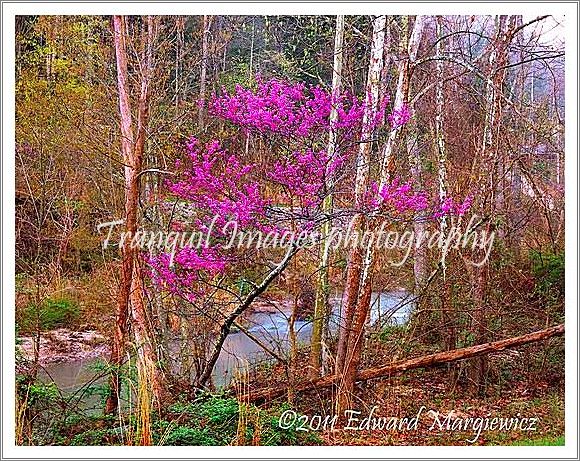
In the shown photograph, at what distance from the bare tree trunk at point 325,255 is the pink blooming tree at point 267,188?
0.10 ft

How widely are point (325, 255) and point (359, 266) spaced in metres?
0.22

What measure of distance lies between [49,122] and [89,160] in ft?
1.08

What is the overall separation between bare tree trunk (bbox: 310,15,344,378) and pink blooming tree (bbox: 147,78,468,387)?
0.03 m

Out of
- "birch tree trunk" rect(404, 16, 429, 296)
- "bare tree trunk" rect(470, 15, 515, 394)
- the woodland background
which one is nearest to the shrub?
the woodland background

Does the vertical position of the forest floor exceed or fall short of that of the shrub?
it falls short

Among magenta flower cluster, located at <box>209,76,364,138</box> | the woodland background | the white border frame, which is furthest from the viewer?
magenta flower cluster, located at <box>209,76,364,138</box>

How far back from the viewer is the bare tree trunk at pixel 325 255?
4125 millimetres

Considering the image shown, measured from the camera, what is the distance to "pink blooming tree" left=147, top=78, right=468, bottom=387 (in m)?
4.12

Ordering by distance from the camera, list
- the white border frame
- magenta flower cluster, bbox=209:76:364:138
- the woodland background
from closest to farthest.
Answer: the white border frame, the woodland background, magenta flower cluster, bbox=209:76:364:138

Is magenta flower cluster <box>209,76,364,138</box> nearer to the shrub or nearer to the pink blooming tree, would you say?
the pink blooming tree

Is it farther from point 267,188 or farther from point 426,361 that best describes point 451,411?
point 267,188

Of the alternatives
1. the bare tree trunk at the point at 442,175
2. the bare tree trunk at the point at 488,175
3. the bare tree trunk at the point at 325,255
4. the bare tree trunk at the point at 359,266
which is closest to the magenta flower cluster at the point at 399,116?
the bare tree trunk at the point at 359,266

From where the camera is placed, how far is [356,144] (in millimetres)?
4152

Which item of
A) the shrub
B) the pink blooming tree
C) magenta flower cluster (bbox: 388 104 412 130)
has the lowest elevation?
the shrub
